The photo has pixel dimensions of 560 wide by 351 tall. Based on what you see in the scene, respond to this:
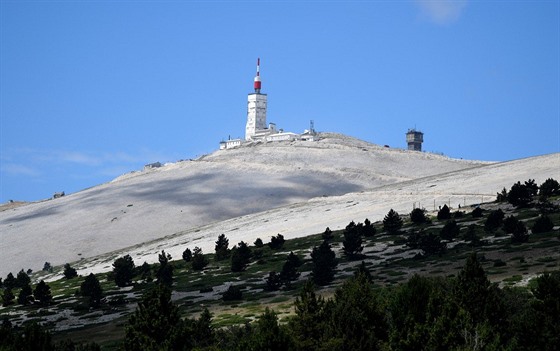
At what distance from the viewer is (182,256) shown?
128 metres

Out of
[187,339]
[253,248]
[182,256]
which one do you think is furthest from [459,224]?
[187,339]

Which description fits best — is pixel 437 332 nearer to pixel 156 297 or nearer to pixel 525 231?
pixel 156 297

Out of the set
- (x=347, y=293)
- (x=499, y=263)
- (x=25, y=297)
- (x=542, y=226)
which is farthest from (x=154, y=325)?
(x=542, y=226)

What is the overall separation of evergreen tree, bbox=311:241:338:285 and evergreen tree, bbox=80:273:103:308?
2393 cm

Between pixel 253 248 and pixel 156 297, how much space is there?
7116 cm

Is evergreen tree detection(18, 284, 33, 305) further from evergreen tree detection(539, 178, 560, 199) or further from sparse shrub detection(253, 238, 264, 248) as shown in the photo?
evergreen tree detection(539, 178, 560, 199)

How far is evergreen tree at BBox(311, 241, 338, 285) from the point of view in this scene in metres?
88.4

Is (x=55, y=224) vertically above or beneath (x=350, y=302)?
above

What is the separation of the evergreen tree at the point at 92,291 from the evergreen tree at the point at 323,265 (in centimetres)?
2393

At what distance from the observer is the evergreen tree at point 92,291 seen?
313 feet

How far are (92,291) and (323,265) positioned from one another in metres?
27.2

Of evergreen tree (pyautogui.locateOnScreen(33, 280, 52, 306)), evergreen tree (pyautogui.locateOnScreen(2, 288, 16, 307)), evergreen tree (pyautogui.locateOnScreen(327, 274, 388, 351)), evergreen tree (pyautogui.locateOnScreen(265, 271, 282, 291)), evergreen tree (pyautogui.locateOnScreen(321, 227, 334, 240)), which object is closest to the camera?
evergreen tree (pyautogui.locateOnScreen(327, 274, 388, 351))

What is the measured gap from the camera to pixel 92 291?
99.2 meters

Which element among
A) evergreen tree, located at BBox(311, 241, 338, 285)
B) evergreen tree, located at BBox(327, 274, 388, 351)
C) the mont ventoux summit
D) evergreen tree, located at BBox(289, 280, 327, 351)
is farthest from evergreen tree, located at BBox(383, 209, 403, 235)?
evergreen tree, located at BBox(289, 280, 327, 351)
